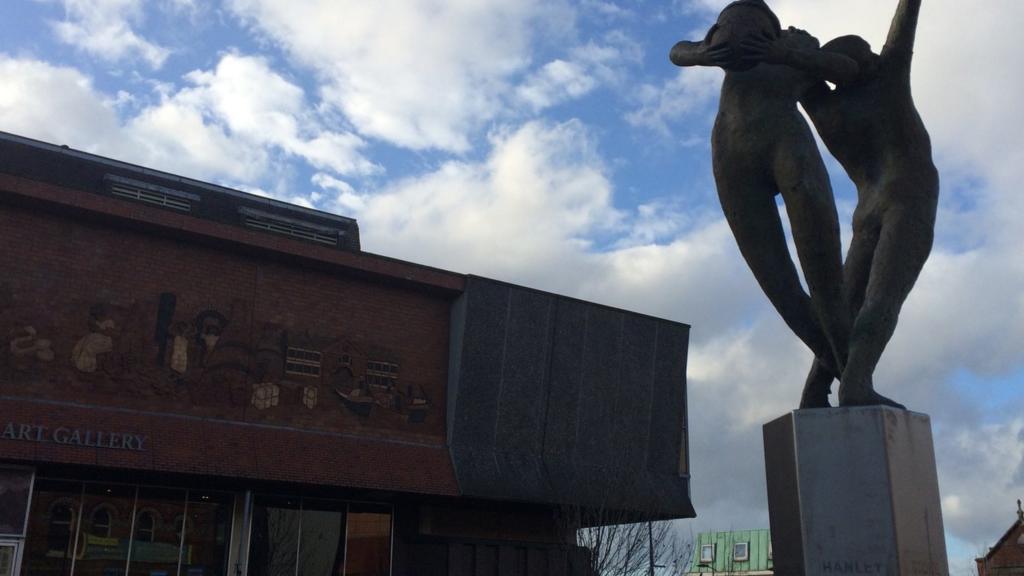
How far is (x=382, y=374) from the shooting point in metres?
24.5

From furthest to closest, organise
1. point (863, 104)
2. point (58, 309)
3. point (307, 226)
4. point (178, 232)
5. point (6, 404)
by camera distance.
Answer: point (307, 226), point (178, 232), point (58, 309), point (6, 404), point (863, 104)

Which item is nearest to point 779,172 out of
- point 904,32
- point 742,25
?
point 742,25

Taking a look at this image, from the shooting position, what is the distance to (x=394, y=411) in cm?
2439

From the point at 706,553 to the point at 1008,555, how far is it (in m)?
22.7

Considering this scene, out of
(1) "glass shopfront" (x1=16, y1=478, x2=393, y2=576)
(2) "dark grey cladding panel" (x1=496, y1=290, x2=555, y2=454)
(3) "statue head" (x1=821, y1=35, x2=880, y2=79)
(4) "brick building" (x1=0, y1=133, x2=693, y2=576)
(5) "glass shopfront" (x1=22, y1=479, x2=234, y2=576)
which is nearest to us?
(3) "statue head" (x1=821, y1=35, x2=880, y2=79)

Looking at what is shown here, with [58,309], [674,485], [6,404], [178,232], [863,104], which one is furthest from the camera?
[674,485]

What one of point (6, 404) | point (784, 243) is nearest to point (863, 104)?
point (784, 243)

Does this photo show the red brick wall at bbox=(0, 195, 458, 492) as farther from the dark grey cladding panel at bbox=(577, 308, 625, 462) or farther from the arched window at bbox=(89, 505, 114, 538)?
the dark grey cladding panel at bbox=(577, 308, 625, 462)

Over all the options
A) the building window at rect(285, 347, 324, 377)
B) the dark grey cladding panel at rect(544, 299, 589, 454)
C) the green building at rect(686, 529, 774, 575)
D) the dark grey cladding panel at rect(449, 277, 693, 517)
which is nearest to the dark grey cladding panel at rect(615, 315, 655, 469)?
the dark grey cladding panel at rect(449, 277, 693, 517)

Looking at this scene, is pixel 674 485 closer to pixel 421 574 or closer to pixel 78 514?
pixel 421 574

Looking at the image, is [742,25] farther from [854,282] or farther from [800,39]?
[854,282]

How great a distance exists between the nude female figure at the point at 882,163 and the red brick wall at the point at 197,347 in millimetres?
16791

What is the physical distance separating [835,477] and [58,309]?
18.6 m

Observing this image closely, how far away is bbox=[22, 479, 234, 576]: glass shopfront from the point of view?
798 inches
